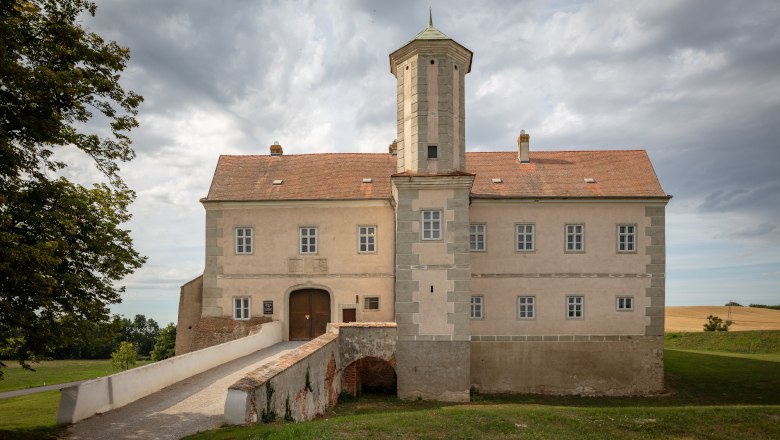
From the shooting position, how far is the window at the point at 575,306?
76.9ft

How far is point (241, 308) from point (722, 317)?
5043 centimetres

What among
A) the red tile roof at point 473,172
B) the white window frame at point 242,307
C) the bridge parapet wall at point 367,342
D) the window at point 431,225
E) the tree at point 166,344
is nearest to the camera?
the bridge parapet wall at point 367,342

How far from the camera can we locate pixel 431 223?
67.3ft

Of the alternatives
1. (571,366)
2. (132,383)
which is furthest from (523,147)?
(132,383)

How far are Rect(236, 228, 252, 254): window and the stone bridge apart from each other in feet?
19.7

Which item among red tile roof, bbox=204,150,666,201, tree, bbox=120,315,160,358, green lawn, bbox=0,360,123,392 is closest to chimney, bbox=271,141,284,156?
red tile roof, bbox=204,150,666,201

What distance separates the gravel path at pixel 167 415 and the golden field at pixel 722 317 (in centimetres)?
4167

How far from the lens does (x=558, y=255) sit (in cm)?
2362

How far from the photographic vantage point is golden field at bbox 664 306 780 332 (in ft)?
155

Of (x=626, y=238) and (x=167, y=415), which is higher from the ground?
(x=626, y=238)

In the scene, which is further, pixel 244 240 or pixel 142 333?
pixel 142 333

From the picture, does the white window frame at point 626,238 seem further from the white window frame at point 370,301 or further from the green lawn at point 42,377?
the green lawn at point 42,377

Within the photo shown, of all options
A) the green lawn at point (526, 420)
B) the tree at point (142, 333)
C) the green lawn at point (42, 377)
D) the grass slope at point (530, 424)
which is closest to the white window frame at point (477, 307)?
the green lawn at point (526, 420)

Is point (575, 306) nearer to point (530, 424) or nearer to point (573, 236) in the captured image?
point (573, 236)
